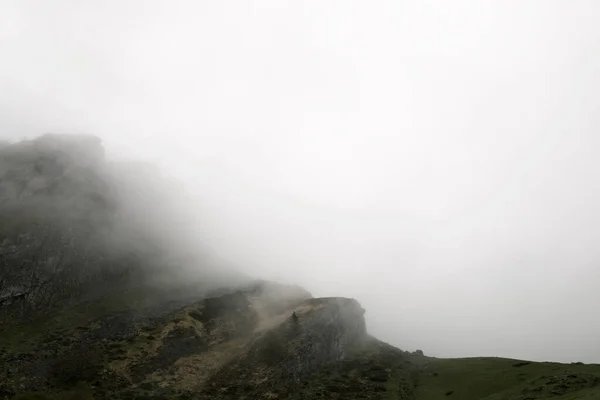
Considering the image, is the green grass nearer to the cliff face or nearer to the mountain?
the mountain

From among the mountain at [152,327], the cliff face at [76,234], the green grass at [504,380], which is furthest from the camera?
the cliff face at [76,234]

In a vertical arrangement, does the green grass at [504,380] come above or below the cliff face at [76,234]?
below

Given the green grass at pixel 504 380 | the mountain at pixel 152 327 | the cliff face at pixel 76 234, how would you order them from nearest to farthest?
the green grass at pixel 504 380 → the mountain at pixel 152 327 → the cliff face at pixel 76 234

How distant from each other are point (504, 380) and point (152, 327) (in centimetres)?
7387

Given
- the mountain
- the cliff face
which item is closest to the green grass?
the mountain

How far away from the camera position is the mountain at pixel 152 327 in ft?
211

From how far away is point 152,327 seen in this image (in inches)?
3287

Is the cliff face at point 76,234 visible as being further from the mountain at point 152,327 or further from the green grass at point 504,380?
the green grass at point 504,380

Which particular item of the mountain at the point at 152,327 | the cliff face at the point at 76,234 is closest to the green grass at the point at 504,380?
the mountain at the point at 152,327

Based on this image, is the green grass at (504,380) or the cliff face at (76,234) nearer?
the green grass at (504,380)

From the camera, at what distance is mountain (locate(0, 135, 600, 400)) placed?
64.3 metres

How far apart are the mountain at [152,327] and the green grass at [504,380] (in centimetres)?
34

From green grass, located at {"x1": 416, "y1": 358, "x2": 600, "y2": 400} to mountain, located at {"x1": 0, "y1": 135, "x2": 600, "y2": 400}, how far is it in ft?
1.12

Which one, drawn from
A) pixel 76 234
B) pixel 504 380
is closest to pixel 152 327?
pixel 76 234
